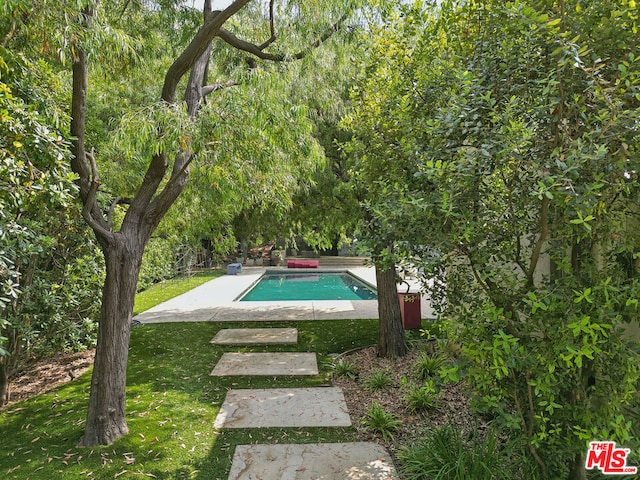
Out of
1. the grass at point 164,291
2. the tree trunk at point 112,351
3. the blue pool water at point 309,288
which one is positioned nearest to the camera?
the tree trunk at point 112,351

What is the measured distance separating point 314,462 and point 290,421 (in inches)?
35.5

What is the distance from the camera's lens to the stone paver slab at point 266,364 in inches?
253

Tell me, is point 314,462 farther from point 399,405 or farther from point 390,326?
point 390,326

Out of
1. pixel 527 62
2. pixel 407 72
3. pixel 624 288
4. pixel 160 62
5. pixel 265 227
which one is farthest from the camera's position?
pixel 265 227

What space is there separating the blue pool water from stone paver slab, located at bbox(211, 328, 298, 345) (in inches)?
220

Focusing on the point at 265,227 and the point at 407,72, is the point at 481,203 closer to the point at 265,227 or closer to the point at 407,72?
the point at 407,72

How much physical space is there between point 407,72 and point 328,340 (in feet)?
18.0

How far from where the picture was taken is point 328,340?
26.9 ft

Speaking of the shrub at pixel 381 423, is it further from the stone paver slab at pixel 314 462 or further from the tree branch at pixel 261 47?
the tree branch at pixel 261 47

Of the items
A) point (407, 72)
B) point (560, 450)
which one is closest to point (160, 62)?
point (407, 72)

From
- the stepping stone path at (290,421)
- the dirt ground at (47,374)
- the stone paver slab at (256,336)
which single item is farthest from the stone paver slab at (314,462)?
the stone paver slab at (256,336)

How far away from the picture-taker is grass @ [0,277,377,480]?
3.89 meters

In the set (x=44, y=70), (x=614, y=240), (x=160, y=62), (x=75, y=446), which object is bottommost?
(x=75, y=446)

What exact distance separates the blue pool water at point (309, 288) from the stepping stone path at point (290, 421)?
26.1ft
